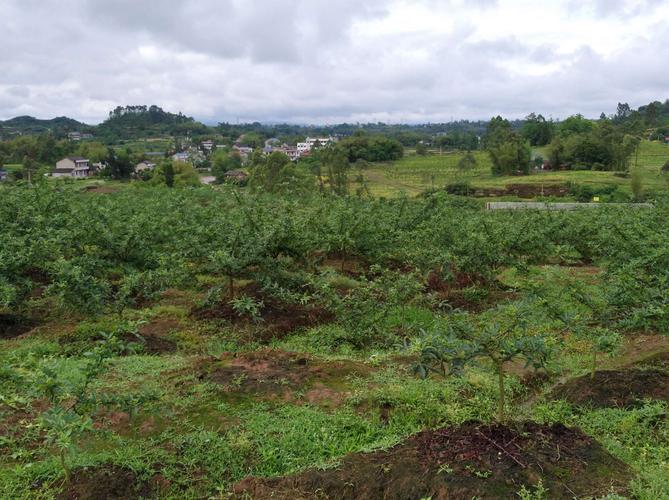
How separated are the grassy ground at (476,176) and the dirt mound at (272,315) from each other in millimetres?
25229

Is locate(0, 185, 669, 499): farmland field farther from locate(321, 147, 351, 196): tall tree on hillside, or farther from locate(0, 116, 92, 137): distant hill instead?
locate(0, 116, 92, 137): distant hill

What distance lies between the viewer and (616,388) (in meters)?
5.03

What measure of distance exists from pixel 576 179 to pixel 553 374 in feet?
132

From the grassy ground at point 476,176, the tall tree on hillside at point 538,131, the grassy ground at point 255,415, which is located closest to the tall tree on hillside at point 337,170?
the grassy ground at point 476,176

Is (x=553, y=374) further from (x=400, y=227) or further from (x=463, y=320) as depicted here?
(x=400, y=227)

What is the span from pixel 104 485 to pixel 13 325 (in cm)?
490

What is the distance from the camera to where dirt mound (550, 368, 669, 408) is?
485 cm

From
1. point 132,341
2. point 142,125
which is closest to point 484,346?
point 132,341

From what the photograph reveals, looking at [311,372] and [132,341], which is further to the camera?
[132,341]

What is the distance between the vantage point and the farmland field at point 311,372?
12.2 ft

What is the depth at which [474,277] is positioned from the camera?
34.3ft

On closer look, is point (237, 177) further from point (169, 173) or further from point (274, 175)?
point (169, 173)

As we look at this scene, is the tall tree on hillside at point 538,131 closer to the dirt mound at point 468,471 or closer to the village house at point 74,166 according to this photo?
the village house at point 74,166

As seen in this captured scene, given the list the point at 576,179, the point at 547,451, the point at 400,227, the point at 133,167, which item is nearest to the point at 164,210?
the point at 400,227
